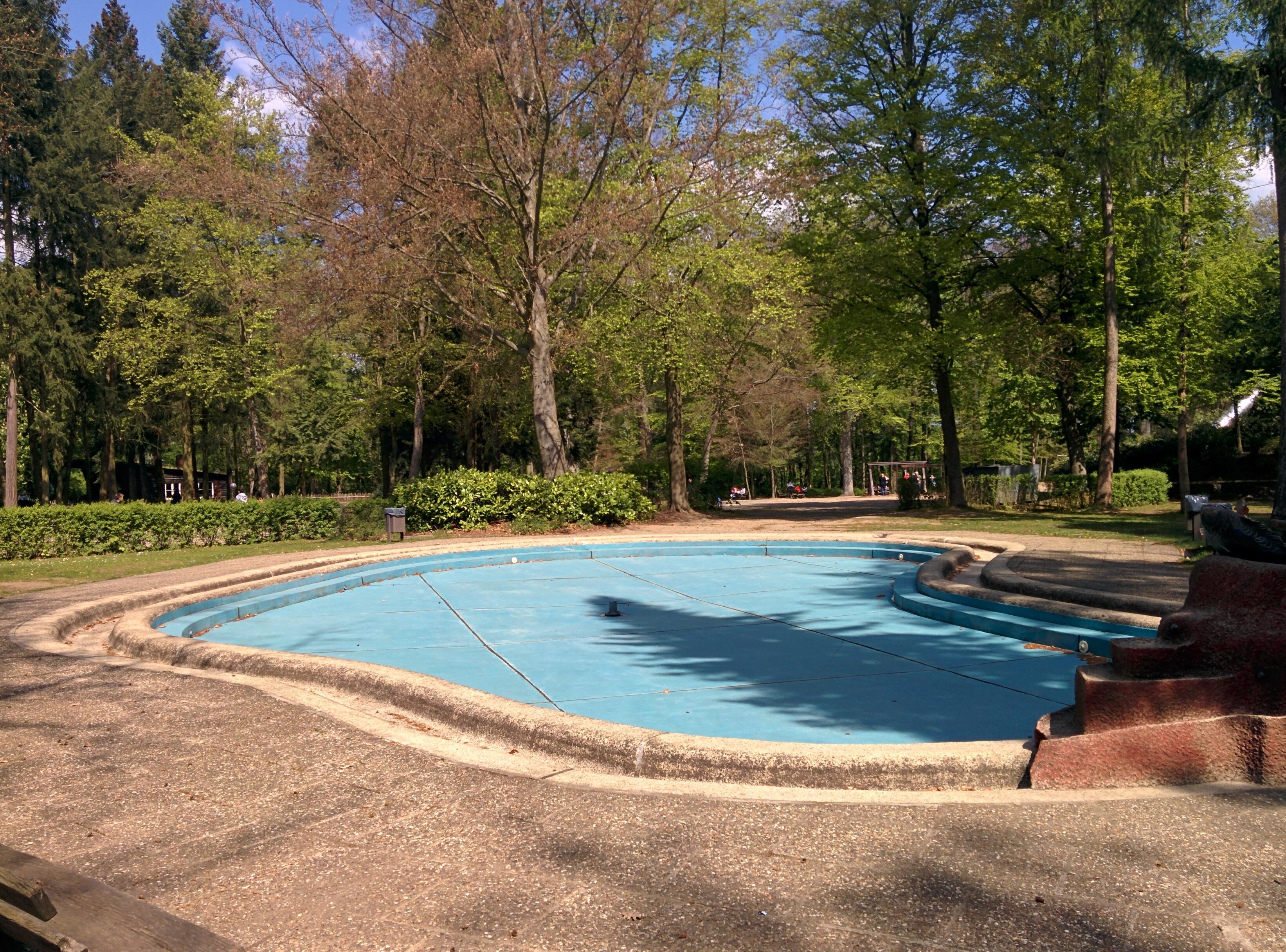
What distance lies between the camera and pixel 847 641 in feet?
30.7

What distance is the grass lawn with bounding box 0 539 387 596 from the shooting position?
47.3 feet

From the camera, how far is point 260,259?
3534 cm

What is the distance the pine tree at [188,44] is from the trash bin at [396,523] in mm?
39711

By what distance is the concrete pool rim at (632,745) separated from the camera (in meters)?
4.53

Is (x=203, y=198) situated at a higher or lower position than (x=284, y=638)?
higher

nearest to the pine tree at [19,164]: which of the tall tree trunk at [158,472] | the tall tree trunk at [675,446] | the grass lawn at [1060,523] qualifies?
the tall tree trunk at [158,472]

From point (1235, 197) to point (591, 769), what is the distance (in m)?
33.2

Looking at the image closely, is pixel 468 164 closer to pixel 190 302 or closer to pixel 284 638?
pixel 284 638

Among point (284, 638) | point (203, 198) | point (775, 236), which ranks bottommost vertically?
point (284, 638)

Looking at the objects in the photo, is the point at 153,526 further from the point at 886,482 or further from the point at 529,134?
the point at 886,482

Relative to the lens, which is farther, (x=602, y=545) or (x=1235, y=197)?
(x=1235, y=197)

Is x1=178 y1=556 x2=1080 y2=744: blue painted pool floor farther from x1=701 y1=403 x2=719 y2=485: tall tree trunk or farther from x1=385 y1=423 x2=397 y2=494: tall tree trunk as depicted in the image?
x1=701 y1=403 x2=719 y2=485: tall tree trunk

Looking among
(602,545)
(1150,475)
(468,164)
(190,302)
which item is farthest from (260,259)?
(1150,475)

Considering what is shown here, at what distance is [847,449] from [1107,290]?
29.0 meters
